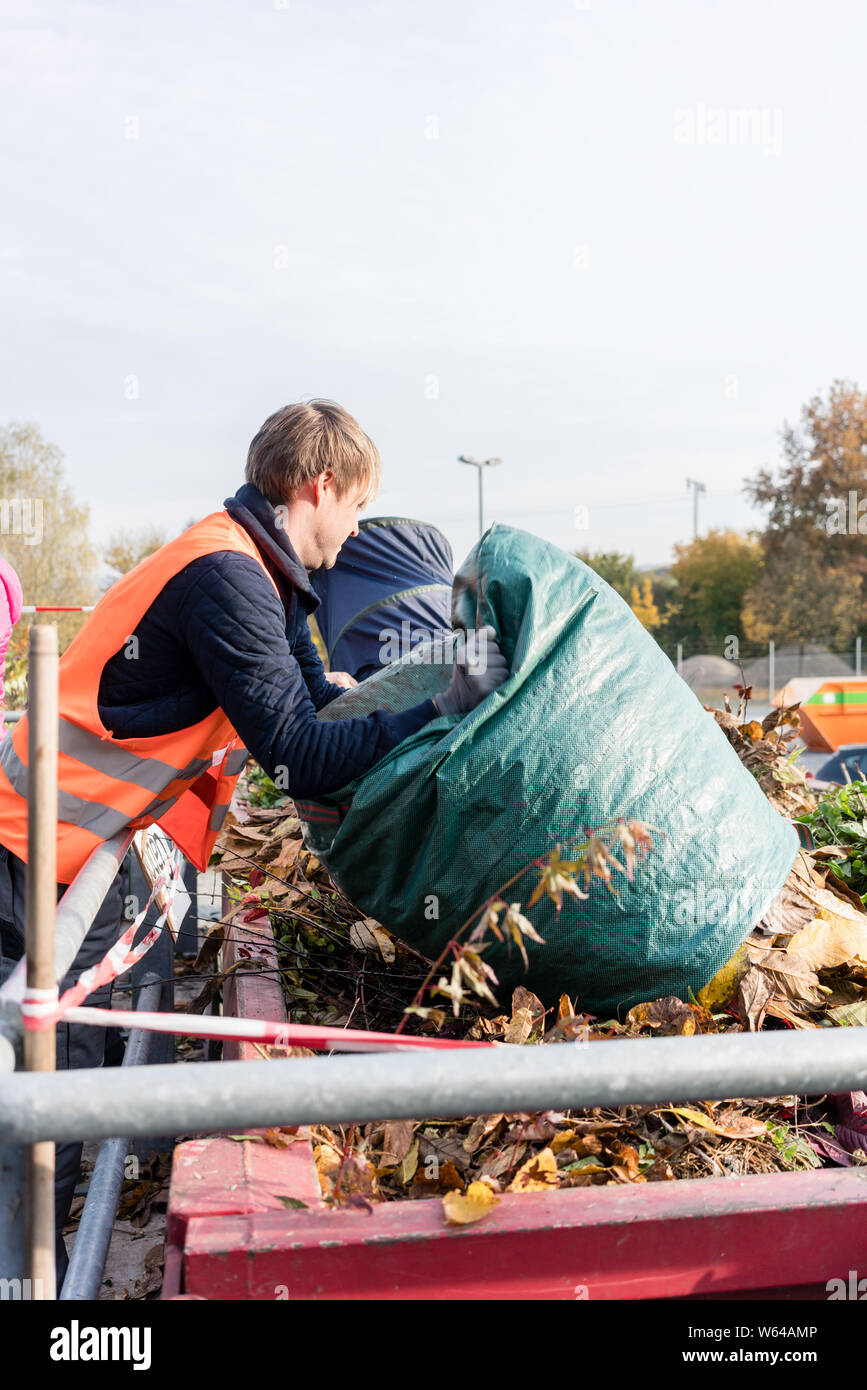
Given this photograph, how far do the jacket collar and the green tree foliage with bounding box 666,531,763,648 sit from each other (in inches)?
1372

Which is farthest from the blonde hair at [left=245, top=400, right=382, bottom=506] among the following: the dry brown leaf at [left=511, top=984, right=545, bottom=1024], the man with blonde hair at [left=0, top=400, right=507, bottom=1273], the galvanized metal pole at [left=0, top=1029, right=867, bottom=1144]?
the galvanized metal pole at [left=0, top=1029, right=867, bottom=1144]

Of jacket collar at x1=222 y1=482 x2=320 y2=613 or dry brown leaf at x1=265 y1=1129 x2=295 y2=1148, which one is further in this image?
jacket collar at x1=222 y1=482 x2=320 y2=613

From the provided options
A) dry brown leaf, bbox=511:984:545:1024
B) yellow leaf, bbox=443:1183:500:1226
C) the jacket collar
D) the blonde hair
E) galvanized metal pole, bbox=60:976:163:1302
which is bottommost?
galvanized metal pole, bbox=60:976:163:1302

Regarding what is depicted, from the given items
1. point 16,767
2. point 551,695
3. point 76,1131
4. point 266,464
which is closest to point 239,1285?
point 76,1131

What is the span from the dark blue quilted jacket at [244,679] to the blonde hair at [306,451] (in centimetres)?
32

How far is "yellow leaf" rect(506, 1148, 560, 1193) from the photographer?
4.91ft

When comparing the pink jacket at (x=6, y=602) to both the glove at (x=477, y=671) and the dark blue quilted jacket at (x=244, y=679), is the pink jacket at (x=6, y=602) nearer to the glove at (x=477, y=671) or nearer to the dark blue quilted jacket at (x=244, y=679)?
the dark blue quilted jacket at (x=244, y=679)

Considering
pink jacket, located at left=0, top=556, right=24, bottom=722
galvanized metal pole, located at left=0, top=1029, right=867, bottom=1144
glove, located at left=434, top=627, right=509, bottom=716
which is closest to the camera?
galvanized metal pole, located at left=0, top=1029, right=867, bottom=1144

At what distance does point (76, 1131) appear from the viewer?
3.07 feet

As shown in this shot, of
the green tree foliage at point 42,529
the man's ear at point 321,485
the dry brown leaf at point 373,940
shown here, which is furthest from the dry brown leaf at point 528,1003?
the green tree foliage at point 42,529

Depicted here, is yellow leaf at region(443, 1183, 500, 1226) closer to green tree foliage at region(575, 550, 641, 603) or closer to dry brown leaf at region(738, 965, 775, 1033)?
dry brown leaf at region(738, 965, 775, 1033)

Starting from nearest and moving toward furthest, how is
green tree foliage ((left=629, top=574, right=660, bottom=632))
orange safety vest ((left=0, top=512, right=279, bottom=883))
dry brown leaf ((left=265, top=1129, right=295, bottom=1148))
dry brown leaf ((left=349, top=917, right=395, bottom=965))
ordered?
dry brown leaf ((left=265, top=1129, right=295, bottom=1148)), orange safety vest ((left=0, top=512, right=279, bottom=883)), dry brown leaf ((left=349, top=917, right=395, bottom=965)), green tree foliage ((left=629, top=574, right=660, bottom=632))

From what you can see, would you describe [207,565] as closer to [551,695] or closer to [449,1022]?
[551,695]

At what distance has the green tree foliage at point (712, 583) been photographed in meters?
37.1
